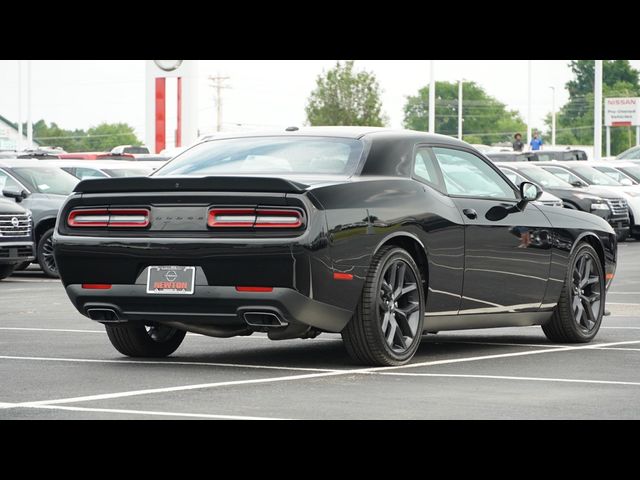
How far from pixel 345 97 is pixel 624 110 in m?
27.7

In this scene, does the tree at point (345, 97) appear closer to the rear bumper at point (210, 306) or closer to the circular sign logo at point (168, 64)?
the circular sign logo at point (168, 64)

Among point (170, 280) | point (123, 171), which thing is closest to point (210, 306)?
point (170, 280)

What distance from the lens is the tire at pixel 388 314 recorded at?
973 cm

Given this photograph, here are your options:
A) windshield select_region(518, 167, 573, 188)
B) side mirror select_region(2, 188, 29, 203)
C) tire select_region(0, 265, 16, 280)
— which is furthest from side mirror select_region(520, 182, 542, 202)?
windshield select_region(518, 167, 573, 188)

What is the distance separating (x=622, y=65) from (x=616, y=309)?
14618cm

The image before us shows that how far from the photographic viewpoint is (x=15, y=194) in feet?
72.7

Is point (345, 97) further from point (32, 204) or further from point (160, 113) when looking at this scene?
point (32, 204)

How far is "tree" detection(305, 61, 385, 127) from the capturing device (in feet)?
285

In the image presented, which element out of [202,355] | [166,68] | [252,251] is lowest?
[202,355]

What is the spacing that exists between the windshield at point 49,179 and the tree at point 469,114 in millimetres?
169898

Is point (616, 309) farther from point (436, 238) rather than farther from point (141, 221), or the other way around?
point (141, 221)

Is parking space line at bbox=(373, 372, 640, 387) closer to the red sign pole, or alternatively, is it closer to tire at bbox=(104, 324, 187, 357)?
tire at bbox=(104, 324, 187, 357)

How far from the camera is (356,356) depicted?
391 inches
